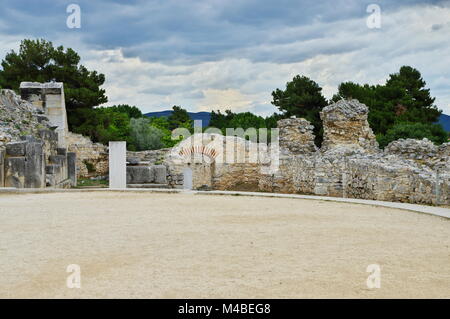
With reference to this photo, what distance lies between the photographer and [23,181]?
16.9 m

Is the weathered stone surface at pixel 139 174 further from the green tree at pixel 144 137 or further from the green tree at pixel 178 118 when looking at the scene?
the green tree at pixel 178 118

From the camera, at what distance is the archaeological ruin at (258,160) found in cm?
1465

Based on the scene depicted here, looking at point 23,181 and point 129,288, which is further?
point 23,181

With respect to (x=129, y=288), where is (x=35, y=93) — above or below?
above

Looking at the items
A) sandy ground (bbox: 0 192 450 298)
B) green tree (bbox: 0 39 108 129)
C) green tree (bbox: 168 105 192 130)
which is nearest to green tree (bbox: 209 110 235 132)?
green tree (bbox: 168 105 192 130)

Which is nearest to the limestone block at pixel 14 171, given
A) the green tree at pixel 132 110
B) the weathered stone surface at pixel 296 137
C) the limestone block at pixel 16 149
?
the limestone block at pixel 16 149

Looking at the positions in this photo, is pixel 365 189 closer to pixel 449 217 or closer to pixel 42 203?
pixel 449 217

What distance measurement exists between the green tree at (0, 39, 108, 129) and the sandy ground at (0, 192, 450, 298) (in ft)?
86.1

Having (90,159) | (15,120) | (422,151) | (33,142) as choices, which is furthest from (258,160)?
(90,159)

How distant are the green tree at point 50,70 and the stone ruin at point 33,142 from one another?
7.73 m

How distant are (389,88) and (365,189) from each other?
37.8 meters

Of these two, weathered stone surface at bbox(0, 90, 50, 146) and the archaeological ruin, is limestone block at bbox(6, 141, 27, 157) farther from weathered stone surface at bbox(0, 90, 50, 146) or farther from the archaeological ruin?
weathered stone surface at bbox(0, 90, 50, 146)
